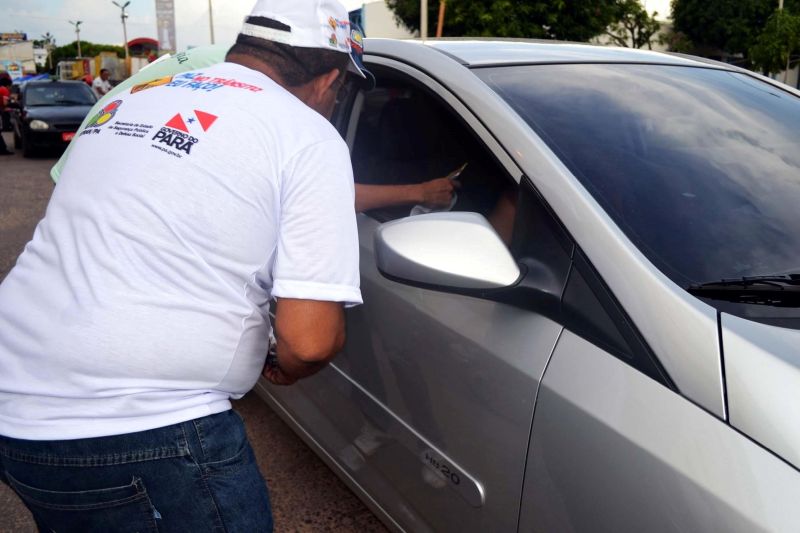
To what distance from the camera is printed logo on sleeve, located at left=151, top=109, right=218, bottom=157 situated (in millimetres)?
1224

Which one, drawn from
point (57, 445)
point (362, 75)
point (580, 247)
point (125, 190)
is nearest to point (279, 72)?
point (362, 75)

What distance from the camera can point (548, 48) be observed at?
2.29m

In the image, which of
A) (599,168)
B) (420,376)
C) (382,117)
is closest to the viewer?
(599,168)

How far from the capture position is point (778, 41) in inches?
1174

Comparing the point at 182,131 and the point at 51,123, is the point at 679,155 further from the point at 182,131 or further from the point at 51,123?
the point at 51,123

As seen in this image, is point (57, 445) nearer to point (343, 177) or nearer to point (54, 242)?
point (54, 242)

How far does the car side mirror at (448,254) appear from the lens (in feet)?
4.65

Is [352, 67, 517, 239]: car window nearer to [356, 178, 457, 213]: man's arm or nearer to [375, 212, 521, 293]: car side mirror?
[356, 178, 457, 213]: man's arm

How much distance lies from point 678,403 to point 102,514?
3.27 ft

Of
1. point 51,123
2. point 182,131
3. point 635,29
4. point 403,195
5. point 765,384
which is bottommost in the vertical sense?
point 51,123

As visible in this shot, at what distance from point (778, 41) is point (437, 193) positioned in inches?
1304

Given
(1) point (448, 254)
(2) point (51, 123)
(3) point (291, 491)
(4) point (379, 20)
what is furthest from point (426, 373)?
(4) point (379, 20)

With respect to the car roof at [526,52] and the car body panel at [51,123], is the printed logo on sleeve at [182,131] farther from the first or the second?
the car body panel at [51,123]

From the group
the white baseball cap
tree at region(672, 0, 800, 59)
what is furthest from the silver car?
tree at region(672, 0, 800, 59)
